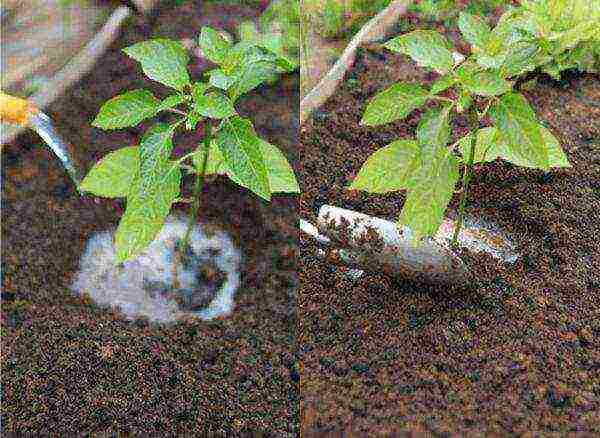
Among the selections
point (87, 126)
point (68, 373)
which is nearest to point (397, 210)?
point (68, 373)

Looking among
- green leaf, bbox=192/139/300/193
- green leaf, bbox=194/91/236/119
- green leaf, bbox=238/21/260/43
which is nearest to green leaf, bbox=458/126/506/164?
green leaf, bbox=192/139/300/193

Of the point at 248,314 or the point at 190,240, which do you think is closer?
the point at 248,314

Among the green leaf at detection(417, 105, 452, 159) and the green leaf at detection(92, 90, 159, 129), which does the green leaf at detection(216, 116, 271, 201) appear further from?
the green leaf at detection(417, 105, 452, 159)

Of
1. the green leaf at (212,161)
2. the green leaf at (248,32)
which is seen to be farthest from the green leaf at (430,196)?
the green leaf at (248,32)

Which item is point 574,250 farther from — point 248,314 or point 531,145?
point 248,314

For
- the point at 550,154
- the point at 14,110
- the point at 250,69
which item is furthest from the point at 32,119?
the point at 550,154
